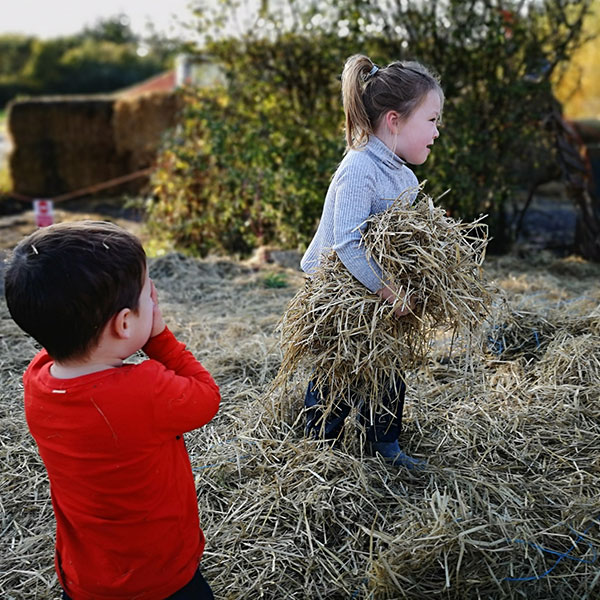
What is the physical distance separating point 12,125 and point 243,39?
7481mm

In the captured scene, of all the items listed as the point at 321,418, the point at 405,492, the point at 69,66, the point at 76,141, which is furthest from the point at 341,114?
the point at 69,66

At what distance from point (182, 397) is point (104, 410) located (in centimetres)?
18

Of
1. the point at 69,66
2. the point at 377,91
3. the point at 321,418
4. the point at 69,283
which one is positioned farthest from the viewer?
the point at 69,66

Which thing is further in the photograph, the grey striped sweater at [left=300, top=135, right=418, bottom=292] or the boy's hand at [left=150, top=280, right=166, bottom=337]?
the grey striped sweater at [left=300, top=135, right=418, bottom=292]

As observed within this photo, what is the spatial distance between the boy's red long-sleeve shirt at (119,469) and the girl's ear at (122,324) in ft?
0.26

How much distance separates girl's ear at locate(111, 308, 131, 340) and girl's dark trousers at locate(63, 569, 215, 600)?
25.4 inches

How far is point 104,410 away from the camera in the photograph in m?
1.47

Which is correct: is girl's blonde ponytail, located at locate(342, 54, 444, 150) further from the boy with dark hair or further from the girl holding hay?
the boy with dark hair

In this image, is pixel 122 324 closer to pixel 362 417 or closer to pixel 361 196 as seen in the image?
pixel 361 196

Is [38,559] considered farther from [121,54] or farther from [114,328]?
[121,54]

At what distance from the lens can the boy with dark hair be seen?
146cm

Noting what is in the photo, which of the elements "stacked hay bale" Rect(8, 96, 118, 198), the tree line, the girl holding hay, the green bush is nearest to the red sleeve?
the girl holding hay

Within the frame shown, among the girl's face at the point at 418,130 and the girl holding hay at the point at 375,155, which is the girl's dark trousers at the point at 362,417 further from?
the girl's face at the point at 418,130

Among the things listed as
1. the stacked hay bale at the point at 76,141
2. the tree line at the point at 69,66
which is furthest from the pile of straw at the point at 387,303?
the tree line at the point at 69,66
